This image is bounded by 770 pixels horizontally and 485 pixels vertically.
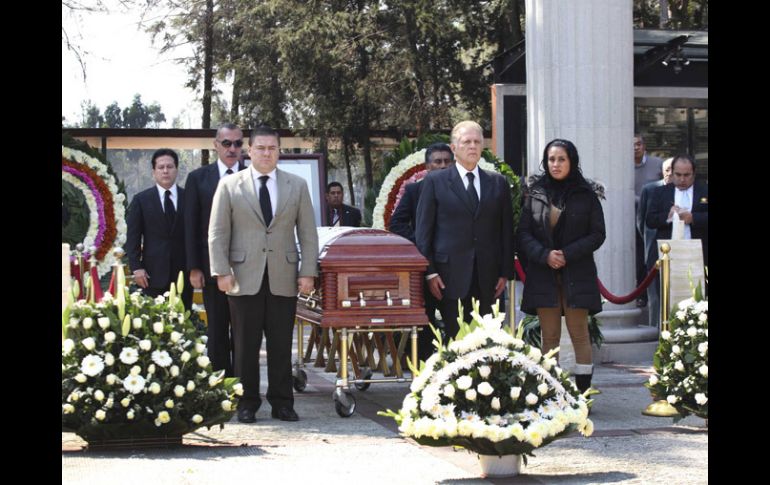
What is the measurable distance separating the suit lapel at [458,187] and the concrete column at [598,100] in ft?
10.9

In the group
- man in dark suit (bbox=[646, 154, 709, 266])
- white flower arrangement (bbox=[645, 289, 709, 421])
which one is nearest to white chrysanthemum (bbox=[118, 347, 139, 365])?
white flower arrangement (bbox=[645, 289, 709, 421])

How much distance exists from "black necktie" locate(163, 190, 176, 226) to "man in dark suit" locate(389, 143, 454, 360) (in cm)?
173

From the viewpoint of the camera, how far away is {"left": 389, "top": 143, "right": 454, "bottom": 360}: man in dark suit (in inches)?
365

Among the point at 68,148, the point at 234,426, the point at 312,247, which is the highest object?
the point at 68,148

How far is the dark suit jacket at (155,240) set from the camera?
9578 mm

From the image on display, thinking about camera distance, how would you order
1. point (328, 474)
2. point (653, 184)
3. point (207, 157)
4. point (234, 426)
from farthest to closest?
point (207, 157), point (653, 184), point (234, 426), point (328, 474)

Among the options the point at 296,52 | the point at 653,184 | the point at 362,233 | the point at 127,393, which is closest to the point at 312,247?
the point at 362,233

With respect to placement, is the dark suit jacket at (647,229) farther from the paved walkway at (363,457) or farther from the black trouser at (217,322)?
the black trouser at (217,322)

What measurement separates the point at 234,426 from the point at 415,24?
1736 cm

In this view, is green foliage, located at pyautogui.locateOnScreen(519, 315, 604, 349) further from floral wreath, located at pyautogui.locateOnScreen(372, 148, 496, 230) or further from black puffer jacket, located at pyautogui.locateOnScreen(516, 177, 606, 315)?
black puffer jacket, located at pyautogui.locateOnScreen(516, 177, 606, 315)

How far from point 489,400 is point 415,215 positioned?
331 cm

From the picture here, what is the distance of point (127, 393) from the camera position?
6.73 m

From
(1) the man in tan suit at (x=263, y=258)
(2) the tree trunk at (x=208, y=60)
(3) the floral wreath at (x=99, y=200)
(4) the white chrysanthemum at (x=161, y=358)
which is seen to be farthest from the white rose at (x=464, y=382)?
(2) the tree trunk at (x=208, y=60)
